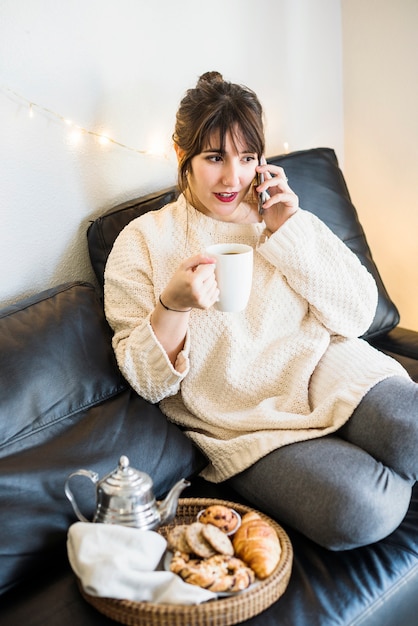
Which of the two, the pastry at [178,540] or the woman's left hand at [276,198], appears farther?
the woman's left hand at [276,198]

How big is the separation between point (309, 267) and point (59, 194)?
2.09 feet

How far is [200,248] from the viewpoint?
1.61 meters

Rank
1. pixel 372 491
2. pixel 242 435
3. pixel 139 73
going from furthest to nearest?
1. pixel 139 73
2. pixel 242 435
3. pixel 372 491

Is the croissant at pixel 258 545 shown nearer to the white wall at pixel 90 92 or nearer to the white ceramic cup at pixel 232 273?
the white ceramic cup at pixel 232 273

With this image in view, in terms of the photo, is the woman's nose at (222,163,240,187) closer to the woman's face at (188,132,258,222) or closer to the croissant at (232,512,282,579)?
the woman's face at (188,132,258,222)

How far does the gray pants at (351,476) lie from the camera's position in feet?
3.93

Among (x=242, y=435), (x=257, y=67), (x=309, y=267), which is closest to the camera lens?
(x=242, y=435)

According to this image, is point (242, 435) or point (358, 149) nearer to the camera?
point (242, 435)

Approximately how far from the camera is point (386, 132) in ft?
7.38

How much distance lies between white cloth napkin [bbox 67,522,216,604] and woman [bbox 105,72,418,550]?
0.31m

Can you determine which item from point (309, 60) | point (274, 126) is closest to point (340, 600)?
point (274, 126)

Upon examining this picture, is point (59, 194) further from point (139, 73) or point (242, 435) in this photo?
point (242, 435)

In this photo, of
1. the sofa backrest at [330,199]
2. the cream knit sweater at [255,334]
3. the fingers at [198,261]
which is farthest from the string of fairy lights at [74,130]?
the fingers at [198,261]

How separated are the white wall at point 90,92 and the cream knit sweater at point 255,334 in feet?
0.66
